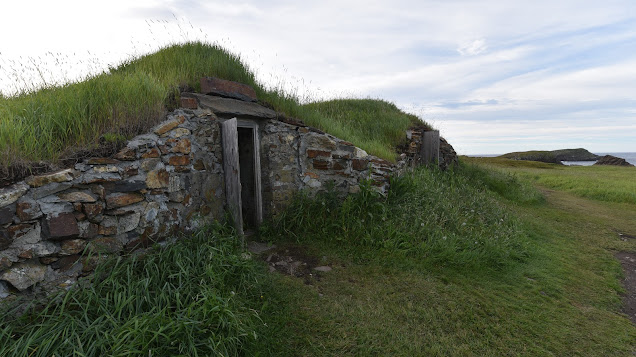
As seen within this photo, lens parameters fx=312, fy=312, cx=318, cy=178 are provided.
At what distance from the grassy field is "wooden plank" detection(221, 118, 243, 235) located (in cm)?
50

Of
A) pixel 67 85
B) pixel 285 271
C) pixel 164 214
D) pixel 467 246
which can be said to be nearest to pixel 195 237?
pixel 164 214

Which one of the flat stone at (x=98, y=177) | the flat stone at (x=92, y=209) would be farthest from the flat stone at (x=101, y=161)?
the flat stone at (x=92, y=209)

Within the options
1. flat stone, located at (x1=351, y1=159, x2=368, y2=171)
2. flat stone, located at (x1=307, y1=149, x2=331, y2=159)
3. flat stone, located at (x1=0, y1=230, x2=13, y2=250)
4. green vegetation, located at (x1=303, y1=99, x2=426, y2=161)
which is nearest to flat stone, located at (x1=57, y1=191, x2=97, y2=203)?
flat stone, located at (x1=0, y1=230, x2=13, y2=250)

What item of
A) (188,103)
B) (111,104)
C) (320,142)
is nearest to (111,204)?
(111,104)

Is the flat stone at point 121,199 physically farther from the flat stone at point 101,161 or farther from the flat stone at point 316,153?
the flat stone at point 316,153

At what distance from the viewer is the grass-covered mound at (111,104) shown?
10.2 feet

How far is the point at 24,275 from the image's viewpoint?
2617mm

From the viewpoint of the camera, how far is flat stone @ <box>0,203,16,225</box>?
2.54m

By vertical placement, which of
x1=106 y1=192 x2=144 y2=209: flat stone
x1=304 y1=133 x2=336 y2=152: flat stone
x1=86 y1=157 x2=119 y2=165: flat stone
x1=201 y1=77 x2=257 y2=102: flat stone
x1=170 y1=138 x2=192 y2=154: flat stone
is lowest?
x1=106 y1=192 x2=144 y2=209: flat stone

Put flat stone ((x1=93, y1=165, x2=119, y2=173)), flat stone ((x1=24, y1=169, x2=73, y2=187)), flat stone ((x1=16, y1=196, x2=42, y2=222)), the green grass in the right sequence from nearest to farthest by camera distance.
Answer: flat stone ((x1=16, y1=196, x2=42, y2=222)) < flat stone ((x1=24, y1=169, x2=73, y2=187)) < the green grass < flat stone ((x1=93, y1=165, x2=119, y2=173))

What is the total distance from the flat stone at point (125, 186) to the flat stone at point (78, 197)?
0.20m

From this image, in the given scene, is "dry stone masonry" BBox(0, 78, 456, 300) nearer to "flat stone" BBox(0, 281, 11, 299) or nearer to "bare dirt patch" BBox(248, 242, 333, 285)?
"flat stone" BBox(0, 281, 11, 299)

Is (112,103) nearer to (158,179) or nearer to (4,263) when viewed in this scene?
(158,179)

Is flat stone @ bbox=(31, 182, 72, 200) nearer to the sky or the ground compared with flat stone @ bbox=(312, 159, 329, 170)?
nearer to the ground
